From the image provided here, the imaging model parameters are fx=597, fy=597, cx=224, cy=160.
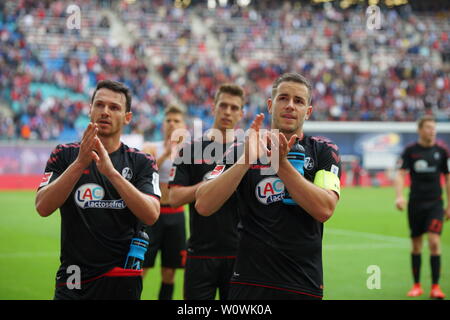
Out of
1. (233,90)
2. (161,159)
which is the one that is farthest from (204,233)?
(161,159)

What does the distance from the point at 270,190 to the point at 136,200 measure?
88 cm

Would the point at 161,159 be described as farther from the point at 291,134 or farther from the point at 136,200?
the point at 291,134

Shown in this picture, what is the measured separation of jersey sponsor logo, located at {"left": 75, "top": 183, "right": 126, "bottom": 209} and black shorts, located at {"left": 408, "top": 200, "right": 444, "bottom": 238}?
241 inches

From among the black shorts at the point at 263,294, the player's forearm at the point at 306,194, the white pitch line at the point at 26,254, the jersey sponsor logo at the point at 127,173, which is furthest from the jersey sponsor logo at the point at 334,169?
the white pitch line at the point at 26,254

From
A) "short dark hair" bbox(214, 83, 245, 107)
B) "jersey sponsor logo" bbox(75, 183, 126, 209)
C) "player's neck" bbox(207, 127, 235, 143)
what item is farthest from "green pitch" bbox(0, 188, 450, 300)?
"jersey sponsor logo" bbox(75, 183, 126, 209)

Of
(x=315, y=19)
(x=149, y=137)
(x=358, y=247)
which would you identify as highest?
(x=315, y=19)

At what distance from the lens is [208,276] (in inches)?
218

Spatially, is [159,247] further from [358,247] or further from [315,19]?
[315,19]

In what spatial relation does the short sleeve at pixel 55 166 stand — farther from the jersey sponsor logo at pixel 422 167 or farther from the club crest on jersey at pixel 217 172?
the jersey sponsor logo at pixel 422 167

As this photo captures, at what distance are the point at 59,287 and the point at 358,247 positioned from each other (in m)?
9.56

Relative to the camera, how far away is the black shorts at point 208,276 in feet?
18.1

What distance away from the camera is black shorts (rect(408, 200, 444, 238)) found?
895cm

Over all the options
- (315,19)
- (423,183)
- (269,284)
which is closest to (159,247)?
(269,284)
